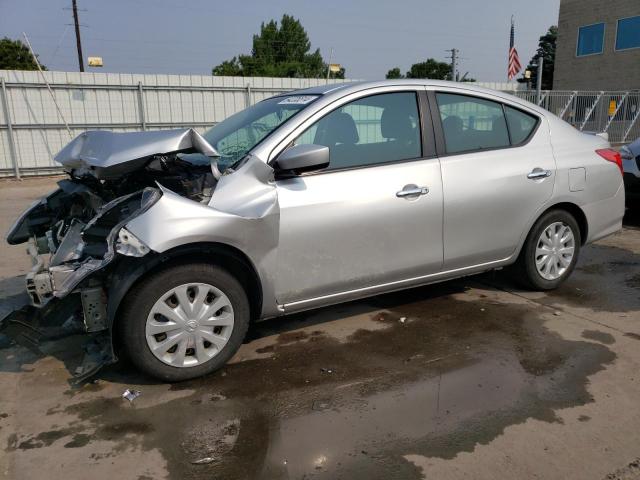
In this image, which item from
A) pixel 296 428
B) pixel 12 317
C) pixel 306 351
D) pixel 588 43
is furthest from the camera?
pixel 588 43

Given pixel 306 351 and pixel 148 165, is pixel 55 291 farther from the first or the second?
pixel 306 351

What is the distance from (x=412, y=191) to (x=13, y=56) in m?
46.4

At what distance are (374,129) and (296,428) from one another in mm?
2083

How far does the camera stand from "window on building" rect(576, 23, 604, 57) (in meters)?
29.3

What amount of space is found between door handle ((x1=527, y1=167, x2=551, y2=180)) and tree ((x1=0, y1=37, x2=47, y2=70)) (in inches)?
1739

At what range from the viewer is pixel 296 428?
2752 mm

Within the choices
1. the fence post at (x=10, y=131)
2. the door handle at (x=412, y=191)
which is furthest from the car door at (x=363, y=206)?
the fence post at (x=10, y=131)

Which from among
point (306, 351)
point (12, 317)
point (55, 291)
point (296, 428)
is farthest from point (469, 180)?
point (12, 317)

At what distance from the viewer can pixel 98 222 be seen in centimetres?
311

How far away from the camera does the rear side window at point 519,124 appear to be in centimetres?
424

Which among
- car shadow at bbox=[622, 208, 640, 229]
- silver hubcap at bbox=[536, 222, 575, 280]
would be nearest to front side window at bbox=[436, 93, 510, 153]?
silver hubcap at bbox=[536, 222, 575, 280]

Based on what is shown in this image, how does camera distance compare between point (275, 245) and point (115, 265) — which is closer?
point (115, 265)

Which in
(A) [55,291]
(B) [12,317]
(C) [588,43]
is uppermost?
(C) [588,43]

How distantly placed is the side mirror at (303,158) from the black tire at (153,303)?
2.47ft
